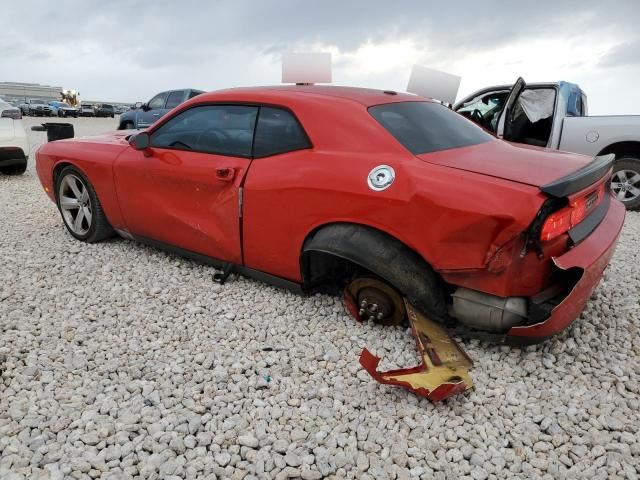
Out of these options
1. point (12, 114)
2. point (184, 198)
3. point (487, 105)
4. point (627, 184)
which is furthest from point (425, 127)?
point (12, 114)

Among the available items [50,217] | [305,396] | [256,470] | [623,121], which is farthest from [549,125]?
[50,217]

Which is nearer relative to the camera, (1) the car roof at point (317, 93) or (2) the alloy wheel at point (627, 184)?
(1) the car roof at point (317, 93)

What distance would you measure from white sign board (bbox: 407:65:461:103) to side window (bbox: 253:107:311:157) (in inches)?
58.5

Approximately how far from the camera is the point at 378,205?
2.45m

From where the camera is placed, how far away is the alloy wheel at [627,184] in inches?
239

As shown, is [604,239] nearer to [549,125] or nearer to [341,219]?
[341,219]

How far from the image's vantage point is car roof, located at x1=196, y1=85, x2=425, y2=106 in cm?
293

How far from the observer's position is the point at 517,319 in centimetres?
234

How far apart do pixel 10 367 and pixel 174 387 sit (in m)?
0.93

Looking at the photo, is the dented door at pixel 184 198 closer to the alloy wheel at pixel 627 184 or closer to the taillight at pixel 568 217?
the taillight at pixel 568 217

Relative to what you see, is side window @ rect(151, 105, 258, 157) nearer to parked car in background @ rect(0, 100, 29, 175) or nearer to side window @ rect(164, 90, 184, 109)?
parked car in background @ rect(0, 100, 29, 175)

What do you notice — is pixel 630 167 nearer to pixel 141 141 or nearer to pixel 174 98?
pixel 141 141

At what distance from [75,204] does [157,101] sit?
10737 mm

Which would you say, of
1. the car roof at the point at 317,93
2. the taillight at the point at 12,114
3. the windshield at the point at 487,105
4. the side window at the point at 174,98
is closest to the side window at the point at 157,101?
the side window at the point at 174,98
